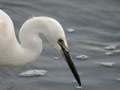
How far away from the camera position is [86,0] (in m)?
7.04

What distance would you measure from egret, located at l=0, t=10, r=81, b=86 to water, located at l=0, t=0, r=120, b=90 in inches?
29.0

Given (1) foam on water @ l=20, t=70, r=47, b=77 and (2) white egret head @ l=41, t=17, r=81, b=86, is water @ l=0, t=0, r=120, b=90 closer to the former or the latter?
(1) foam on water @ l=20, t=70, r=47, b=77

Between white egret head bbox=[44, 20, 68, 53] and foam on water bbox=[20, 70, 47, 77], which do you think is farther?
foam on water bbox=[20, 70, 47, 77]

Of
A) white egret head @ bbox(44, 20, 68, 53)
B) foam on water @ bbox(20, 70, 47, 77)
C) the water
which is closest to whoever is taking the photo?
white egret head @ bbox(44, 20, 68, 53)

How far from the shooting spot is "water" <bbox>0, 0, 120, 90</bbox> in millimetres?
5070

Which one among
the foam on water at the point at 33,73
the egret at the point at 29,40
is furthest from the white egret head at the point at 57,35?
the foam on water at the point at 33,73

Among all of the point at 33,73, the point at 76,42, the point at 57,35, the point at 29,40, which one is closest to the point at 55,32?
the point at 57,35

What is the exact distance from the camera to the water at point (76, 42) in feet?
16.6

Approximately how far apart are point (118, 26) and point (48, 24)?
101 inches

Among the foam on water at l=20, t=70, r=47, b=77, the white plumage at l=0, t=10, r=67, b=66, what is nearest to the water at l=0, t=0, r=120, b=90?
the foam on water at l=20, t=70, r=47, b=77

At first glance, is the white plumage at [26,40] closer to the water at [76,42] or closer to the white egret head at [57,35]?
the white egret head at [57,35]

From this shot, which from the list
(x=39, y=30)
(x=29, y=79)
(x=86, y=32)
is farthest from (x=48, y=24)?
(x=86, y=32)

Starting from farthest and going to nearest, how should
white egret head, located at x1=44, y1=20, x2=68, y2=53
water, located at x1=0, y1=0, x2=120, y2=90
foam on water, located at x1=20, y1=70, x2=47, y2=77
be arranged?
foam on water, located at x1=20, y1=70, x2=47, y2=77
water, located at x1=0, y1=0, x2=120, y2=90
white egret head, located at x1=44, y1=20, x2=68, y2=53

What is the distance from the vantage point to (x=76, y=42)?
5898 mm
